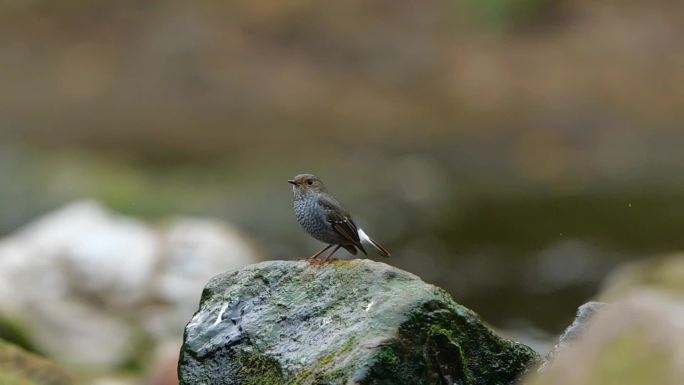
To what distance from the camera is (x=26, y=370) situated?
299 inches

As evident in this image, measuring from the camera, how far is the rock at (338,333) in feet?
18.0

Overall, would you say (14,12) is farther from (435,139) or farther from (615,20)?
(615,20)

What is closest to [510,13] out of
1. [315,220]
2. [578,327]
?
[315,220]

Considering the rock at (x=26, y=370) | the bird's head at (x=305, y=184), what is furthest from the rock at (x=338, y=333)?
the rock at (x=26, y=370)

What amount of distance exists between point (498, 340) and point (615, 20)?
714 inches

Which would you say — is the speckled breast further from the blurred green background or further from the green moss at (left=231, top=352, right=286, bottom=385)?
the blurred green background

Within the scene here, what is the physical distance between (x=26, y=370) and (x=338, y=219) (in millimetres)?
2320

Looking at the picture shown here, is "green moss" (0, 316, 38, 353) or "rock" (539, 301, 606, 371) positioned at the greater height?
"green moss" (0, 316, 38, 353)

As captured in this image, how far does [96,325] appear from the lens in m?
12.2

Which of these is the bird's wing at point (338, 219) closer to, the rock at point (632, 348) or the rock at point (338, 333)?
the rock at point (338, 333)

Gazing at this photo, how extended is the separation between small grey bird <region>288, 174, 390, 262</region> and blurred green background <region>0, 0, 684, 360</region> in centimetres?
663

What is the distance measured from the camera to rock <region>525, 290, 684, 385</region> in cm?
395

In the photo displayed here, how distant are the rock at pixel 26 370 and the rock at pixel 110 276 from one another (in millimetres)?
3281

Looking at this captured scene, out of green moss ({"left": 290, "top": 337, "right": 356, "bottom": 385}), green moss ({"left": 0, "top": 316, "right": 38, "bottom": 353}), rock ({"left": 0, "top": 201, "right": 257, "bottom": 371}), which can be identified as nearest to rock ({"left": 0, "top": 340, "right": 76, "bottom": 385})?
green moss ({"left": 0, "top": 316, "right": 38, "bottom": 353})
